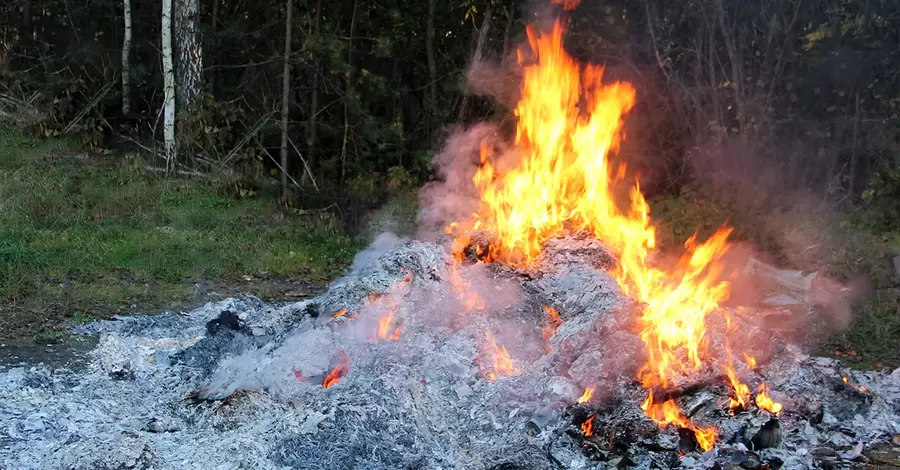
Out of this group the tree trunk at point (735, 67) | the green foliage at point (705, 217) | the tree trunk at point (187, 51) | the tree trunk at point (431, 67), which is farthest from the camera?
the tree trunk at point (431, 67)

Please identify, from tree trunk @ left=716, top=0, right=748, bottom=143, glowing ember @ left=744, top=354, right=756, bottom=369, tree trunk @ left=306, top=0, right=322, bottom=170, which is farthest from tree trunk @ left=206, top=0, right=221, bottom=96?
glowing ember @ left=744, top=354, right=756, bottom=369

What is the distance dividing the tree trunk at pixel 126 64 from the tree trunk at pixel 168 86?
109 centimetres

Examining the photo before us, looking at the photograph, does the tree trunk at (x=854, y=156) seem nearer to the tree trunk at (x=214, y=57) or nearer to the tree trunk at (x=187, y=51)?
the tree trunk at (x=187, y=51)

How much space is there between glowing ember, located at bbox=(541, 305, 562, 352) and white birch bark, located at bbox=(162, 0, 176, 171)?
6353 mm

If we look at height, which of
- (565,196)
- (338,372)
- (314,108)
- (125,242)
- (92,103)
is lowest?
(125,242)

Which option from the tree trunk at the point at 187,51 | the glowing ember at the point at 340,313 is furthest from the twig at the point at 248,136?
the glowing ember at the point at 340,313

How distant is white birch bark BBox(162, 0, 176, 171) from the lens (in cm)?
976

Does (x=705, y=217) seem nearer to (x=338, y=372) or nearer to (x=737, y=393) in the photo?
(x=737, y=393)

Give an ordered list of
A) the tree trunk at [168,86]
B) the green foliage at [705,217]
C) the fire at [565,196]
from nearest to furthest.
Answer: the fire at [565,196] → the green foliage at [705,217] → the tree trunk at [168,86]

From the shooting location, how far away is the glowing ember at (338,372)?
14.1 ft

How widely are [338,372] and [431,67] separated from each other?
769 cm

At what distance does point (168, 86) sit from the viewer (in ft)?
32.6

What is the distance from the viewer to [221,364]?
4586mm

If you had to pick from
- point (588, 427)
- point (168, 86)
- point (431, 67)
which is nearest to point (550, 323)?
point (588, 427)
